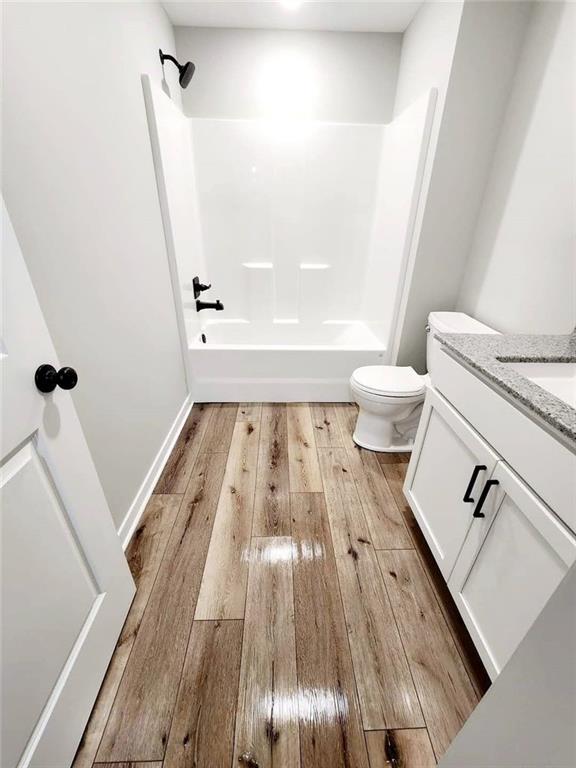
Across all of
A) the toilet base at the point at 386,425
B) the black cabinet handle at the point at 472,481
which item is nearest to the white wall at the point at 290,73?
the toilet base at the point at 386,425

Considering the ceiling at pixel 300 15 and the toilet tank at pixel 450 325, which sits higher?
the ceiling at pixel 300 15

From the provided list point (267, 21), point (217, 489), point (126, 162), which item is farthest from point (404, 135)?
point (217, 489)

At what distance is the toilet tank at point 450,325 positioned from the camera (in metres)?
1.64

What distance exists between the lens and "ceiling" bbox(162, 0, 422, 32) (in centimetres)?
175

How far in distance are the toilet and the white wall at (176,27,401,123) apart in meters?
1.69

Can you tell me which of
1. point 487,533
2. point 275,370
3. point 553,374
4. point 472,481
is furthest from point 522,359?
point 275,370

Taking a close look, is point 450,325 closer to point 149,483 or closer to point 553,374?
point 553,374

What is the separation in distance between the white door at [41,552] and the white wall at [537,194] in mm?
1768

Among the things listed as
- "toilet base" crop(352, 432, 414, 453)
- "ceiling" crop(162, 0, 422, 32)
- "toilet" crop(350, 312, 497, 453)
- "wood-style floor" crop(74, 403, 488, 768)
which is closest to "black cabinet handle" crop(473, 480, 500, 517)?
"wood-style floor" crop(74, 403, 488, 768)

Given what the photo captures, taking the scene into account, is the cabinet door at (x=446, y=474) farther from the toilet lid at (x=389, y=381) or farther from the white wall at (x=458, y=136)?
the white wall at (x=458, y=136)

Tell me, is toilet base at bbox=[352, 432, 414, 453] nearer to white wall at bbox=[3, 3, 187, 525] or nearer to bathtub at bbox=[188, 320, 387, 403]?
bathtub at bbox=[188, 320, 387, 403]

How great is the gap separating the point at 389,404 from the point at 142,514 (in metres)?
1.37

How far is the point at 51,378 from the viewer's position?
0.67 meters

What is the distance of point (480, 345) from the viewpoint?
3.29 feet
